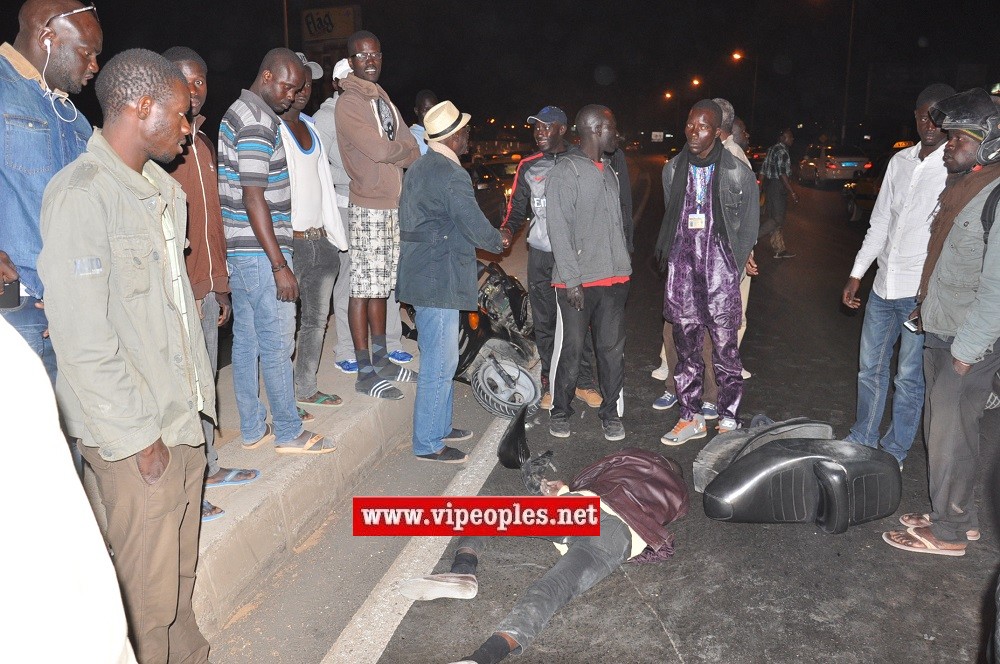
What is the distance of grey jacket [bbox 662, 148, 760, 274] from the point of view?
4918 millimetres

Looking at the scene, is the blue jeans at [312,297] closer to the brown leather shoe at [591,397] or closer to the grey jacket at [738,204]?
the brown leather shoe at [591,397]

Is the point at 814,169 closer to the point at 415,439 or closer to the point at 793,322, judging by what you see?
the point at 793,322

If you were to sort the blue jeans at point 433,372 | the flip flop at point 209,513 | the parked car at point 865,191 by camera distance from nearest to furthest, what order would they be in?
the flip flop at point 209,513
the blue jeans at point 433,372
the parked car at point 865,191

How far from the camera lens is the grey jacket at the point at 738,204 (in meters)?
4.92

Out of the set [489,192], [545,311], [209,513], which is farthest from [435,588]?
[489,192]

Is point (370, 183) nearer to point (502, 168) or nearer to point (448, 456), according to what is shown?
point (448, 456)

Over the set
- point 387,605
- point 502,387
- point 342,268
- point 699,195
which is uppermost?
point 699,195

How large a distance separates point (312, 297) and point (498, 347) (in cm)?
172

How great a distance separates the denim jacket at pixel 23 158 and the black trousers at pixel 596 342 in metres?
3.22

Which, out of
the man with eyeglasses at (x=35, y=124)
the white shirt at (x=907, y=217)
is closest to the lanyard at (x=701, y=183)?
the white shirt at (x=907, y=217)

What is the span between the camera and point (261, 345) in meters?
4.25

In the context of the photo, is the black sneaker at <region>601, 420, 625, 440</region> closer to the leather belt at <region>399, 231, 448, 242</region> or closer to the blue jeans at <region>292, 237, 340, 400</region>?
the leather belt at <region>399, 231, 448, 242</region>

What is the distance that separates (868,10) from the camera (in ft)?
155

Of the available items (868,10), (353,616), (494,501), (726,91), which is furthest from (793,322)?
(726,91)
